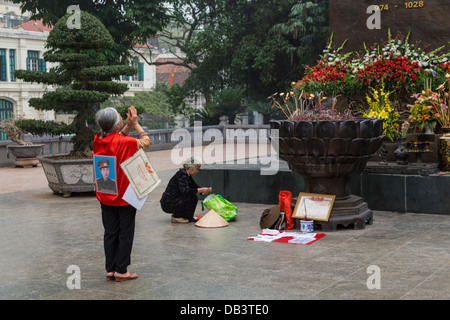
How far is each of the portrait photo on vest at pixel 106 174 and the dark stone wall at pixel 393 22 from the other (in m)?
6.57

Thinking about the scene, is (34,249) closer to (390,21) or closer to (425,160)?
(425,160)

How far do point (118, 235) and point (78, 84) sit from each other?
7150mm

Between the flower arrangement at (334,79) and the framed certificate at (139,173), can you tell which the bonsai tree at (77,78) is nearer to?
the flower arrangement at (334,79)

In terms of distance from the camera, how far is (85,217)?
9070 millimetres

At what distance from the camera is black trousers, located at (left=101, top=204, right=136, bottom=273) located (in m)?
5.53

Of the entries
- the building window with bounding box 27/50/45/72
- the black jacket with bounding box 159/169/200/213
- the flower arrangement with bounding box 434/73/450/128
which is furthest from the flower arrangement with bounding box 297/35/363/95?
the building window with bounding box 27/50/45/72

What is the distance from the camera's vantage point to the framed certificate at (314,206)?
25.3 ft

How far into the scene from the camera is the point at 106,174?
546 centimetres

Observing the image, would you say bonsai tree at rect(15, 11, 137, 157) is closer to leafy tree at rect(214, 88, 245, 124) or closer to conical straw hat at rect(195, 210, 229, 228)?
conical straw hat at rect(195, 210, 229, 228)

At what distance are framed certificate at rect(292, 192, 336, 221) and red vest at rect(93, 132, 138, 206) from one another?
2985 millimetres

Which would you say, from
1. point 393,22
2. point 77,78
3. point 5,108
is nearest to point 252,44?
point 77,78

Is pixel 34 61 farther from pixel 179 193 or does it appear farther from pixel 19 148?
pixel 179 193

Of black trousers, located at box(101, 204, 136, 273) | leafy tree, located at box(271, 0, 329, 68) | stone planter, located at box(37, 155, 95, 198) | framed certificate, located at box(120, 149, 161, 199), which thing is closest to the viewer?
framed certificate, located at box(120, 149, 161, 199)
